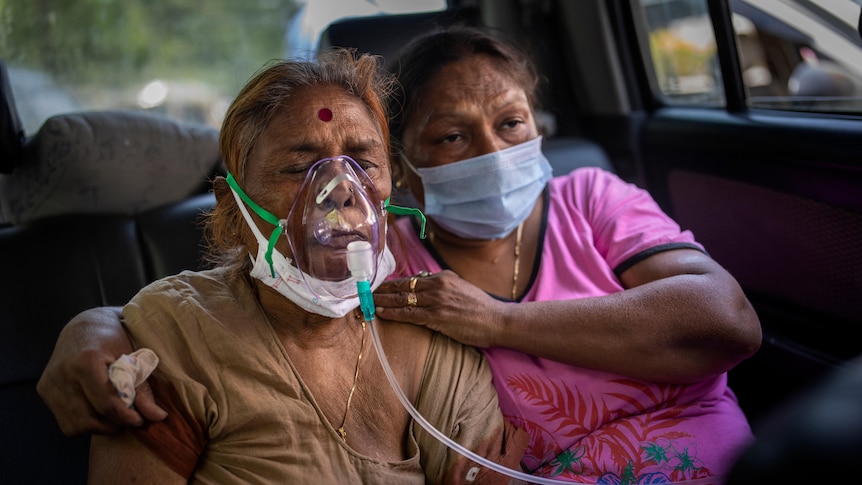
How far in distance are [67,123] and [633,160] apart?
2.19 meters

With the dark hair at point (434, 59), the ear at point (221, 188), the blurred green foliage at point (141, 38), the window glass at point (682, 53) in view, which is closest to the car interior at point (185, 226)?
the dark hair at point (434, 59)

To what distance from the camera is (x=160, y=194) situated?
2.28m

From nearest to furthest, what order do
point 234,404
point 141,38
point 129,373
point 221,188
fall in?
1. point 129,373
2. point 234,404
3. point 221,188
4. point 141,38

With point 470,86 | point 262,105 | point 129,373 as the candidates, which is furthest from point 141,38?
point 129,373

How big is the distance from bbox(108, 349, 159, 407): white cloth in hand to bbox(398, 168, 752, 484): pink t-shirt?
0.82 m

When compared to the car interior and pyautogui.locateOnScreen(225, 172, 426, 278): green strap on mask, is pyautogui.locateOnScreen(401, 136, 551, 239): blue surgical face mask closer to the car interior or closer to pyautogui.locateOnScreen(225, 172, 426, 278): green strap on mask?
the car interior

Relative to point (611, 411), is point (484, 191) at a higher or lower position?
higher

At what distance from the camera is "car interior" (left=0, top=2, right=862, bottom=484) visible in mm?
1840

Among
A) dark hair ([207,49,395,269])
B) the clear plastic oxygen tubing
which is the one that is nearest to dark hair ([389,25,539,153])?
dark hair ([207,49,395,269])

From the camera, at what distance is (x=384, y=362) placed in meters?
1.57

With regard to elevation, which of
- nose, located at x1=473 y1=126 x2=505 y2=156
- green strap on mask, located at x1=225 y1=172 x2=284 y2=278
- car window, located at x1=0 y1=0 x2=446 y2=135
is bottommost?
nose, located at x1=473 y1=126 x2=505 y2=156

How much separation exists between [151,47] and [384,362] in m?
2.11

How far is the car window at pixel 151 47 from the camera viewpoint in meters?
2.75

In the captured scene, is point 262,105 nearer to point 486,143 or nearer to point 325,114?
point 325,114
